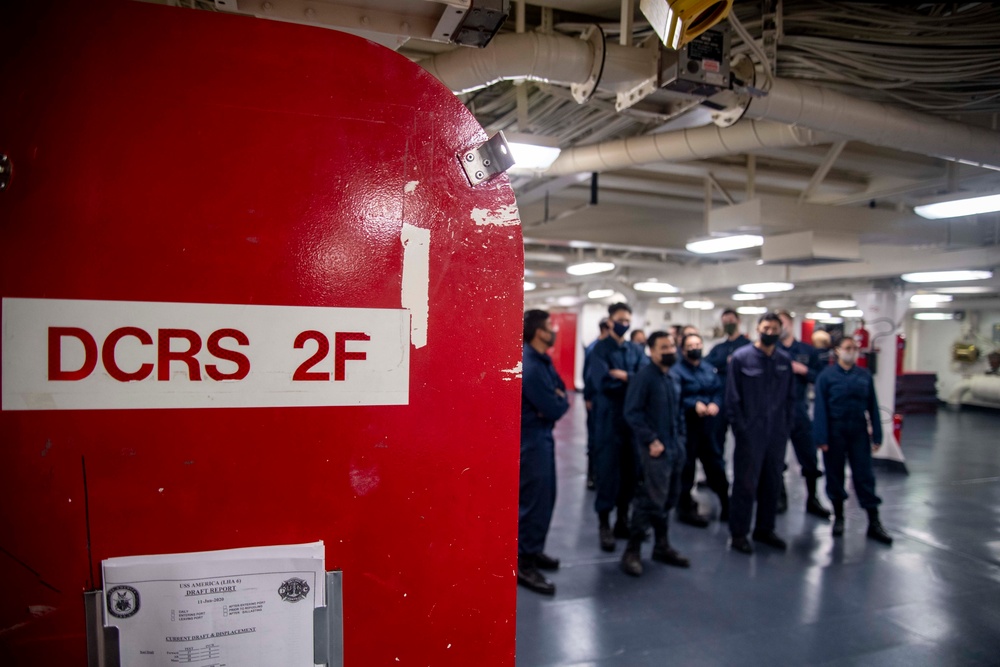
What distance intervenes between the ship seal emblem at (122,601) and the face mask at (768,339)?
473cm

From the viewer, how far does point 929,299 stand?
43.6 feet

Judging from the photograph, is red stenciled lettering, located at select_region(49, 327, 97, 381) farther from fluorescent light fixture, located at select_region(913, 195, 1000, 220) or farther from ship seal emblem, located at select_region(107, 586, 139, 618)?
fluorescent light fixture, located at select_region(913, 195, 1000, 220)

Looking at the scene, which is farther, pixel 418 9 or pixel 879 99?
pixel 879 99

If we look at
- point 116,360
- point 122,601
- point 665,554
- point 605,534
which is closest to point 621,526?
point 605,534

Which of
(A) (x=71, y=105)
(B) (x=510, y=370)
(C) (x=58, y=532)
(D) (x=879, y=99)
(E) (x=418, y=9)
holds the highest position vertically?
(D) (x=879, y=99)

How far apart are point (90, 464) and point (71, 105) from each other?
0.54m

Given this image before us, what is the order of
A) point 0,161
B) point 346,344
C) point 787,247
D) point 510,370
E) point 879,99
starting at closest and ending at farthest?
point 0,161 → point 346,344 → point 510,370 → point 879,99 → point 787,247

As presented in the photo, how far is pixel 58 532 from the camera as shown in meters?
0.86

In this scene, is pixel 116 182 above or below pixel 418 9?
below

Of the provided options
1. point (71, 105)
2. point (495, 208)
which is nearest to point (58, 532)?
point (71, 105)

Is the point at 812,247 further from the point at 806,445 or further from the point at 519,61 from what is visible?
the point at 519,61

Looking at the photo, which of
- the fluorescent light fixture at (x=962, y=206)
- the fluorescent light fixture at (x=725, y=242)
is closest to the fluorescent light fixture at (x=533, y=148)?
the fluorescent light fixture at (x=962, y=206)

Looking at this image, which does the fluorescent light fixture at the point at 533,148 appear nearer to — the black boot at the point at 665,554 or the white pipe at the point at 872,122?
the white pipe at the point at 872,122

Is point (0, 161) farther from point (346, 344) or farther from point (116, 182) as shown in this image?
point (346, 344)
